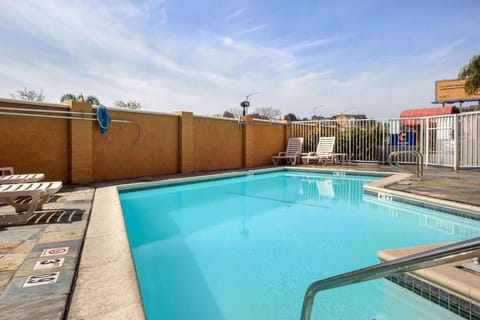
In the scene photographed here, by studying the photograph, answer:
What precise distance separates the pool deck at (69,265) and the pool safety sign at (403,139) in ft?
25.8

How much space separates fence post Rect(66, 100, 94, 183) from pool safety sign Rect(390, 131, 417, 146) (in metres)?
10.9

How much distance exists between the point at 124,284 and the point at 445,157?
37.0ft

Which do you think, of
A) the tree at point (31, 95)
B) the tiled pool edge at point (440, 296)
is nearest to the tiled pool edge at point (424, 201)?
the tiled pool edge at point (440, 296)

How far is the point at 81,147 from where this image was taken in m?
7.07

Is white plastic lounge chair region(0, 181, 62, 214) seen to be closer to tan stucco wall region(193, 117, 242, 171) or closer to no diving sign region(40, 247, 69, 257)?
no diving sign region(40, 247, 69, 257)

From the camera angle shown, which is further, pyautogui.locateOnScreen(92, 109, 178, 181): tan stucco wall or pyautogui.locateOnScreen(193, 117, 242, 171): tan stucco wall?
pyautogui.locateOnScreen(193, 117, 242, 171): tan stucco wall

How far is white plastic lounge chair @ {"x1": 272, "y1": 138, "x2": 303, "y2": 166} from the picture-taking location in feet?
41.6

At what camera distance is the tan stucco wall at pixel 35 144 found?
6001 millimetres

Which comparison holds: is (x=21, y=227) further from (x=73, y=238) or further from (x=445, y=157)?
(x=445, y=157)

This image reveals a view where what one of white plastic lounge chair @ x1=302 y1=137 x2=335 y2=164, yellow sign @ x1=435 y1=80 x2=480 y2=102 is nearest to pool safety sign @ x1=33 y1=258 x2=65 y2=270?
white plastic lounge chair @ x1=302 y1=137 x2=335 y2=164

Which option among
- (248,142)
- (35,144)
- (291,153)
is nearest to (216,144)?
(248,142)

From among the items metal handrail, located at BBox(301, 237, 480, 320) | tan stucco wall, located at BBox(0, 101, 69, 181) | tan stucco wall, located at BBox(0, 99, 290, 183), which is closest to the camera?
metal handrail, located at BBox(301, 237, 480, 320)

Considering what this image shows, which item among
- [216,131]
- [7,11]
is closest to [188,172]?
[216,131]

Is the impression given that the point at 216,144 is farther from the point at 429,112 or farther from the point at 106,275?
the point at 429,112
